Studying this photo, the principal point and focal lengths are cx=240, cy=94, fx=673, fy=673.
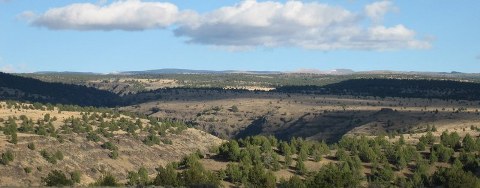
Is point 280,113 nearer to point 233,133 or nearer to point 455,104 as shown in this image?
point 233,133

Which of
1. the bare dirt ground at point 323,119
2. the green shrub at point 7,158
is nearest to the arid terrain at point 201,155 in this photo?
the green shrub at point 7,158

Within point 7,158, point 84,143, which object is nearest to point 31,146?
point 7,158

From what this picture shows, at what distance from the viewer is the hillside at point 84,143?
269 feet

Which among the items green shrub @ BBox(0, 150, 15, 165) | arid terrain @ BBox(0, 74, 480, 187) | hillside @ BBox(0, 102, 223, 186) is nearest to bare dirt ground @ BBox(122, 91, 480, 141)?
arid terrain @ BBox(0, 74, 480, 187)

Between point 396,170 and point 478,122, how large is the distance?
235 ft

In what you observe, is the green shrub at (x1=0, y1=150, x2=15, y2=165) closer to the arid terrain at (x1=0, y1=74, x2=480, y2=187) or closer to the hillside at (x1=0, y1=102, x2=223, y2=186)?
the arid terrain at (x1=0, y1=74, x2=480, y2=187)

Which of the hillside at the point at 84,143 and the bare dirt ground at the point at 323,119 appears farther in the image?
the bare dirt ground at the point at 323,119

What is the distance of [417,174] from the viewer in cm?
7000

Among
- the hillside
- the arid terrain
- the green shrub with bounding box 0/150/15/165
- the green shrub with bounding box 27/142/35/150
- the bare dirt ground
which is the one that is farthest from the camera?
the bare dirt ground

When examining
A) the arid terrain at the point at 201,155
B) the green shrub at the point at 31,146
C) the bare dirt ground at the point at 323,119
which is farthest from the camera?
the bare dirt ground at the point at 323,119

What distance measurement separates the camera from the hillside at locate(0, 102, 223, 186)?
8188cm

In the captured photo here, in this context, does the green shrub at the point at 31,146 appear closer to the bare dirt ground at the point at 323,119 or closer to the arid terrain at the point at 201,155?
the arid terrain at the point at 201,155

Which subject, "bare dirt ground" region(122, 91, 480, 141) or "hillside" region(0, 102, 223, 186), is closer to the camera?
"hillside" region(0, 102, 223, 186)

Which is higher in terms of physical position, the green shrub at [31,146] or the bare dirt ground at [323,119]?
the green shrub at [31,146]
